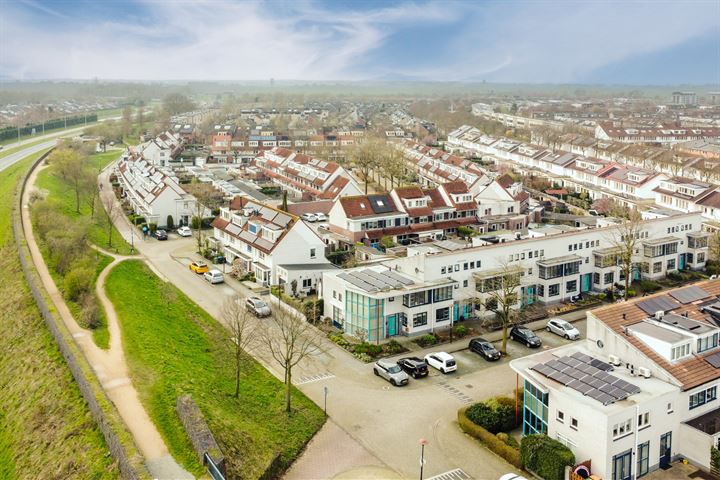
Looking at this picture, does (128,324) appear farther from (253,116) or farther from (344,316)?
(253,116)

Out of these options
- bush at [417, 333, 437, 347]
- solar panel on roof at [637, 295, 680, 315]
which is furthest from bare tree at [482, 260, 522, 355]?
solar panel on roof at [637, 295, 680, 315]

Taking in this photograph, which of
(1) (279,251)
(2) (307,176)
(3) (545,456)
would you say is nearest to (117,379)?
(1) (279,251)

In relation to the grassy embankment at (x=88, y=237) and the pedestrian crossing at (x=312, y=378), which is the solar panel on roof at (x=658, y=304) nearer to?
the pedestrian crossing at (x=312, y=378)

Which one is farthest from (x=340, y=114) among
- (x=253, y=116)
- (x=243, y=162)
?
(x=243, y=162)

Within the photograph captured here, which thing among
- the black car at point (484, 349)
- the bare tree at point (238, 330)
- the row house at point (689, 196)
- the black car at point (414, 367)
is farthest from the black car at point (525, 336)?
the row house at point (689, 196)

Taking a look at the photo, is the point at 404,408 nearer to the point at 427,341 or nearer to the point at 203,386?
the point at 427,341

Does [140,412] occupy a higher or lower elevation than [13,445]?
higher

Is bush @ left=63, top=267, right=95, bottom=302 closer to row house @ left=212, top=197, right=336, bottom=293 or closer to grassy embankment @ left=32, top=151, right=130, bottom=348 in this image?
grassy embankment @ left=32, top=151, right=130, bottom=348
